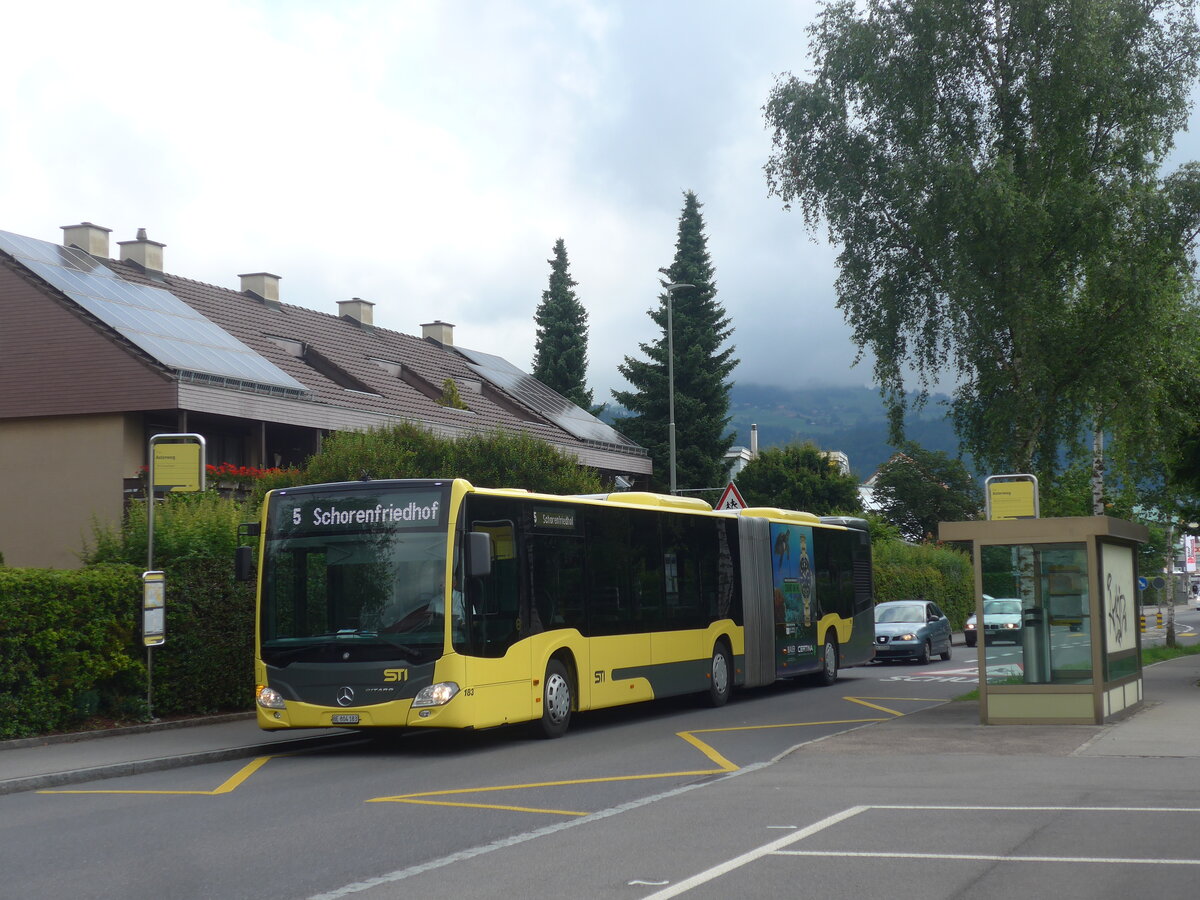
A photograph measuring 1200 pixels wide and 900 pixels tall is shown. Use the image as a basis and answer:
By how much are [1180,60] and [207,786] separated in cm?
1758

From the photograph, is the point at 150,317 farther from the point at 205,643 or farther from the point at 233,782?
the point at 233,782

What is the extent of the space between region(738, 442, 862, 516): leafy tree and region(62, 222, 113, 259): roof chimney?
36.0m

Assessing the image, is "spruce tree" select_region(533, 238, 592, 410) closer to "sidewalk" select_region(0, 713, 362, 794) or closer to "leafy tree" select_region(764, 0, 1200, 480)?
"leafy tree" select_region(764, 0, 1200, 480)

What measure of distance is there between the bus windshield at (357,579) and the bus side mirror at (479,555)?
373 mm

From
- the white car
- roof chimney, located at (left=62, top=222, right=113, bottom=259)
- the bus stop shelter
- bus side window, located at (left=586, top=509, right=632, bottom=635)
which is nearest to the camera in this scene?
the bus stop shelter

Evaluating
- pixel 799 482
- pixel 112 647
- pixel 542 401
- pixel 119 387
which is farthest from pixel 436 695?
pixel 799 482

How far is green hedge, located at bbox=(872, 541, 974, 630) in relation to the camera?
49125 millimetres

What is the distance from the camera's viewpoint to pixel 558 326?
69.8m

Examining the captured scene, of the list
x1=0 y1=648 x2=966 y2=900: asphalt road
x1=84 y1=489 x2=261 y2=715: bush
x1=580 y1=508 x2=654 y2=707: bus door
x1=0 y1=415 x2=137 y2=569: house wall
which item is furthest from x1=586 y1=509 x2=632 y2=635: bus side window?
x1=0 y1=415 x2=137 y2=569: house wall

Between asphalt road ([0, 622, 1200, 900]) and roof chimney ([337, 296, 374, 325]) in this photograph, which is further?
roof chimney ([337, 296, 374, 325])

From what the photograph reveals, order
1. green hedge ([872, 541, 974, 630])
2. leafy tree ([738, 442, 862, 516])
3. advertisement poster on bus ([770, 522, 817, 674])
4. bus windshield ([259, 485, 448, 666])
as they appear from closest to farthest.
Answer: bus windshield ([259, 485, 448, 666]), advertisement poster on bus ([770, 522, 817, 674]), green hedge ([872, 541, 974, 630]), leafy tree ([738, 442, 862, 516])

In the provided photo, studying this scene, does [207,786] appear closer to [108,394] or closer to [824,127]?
[824,127]

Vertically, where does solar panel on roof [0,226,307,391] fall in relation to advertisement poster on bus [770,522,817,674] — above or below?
above

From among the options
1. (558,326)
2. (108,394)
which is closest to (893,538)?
(558,326)
